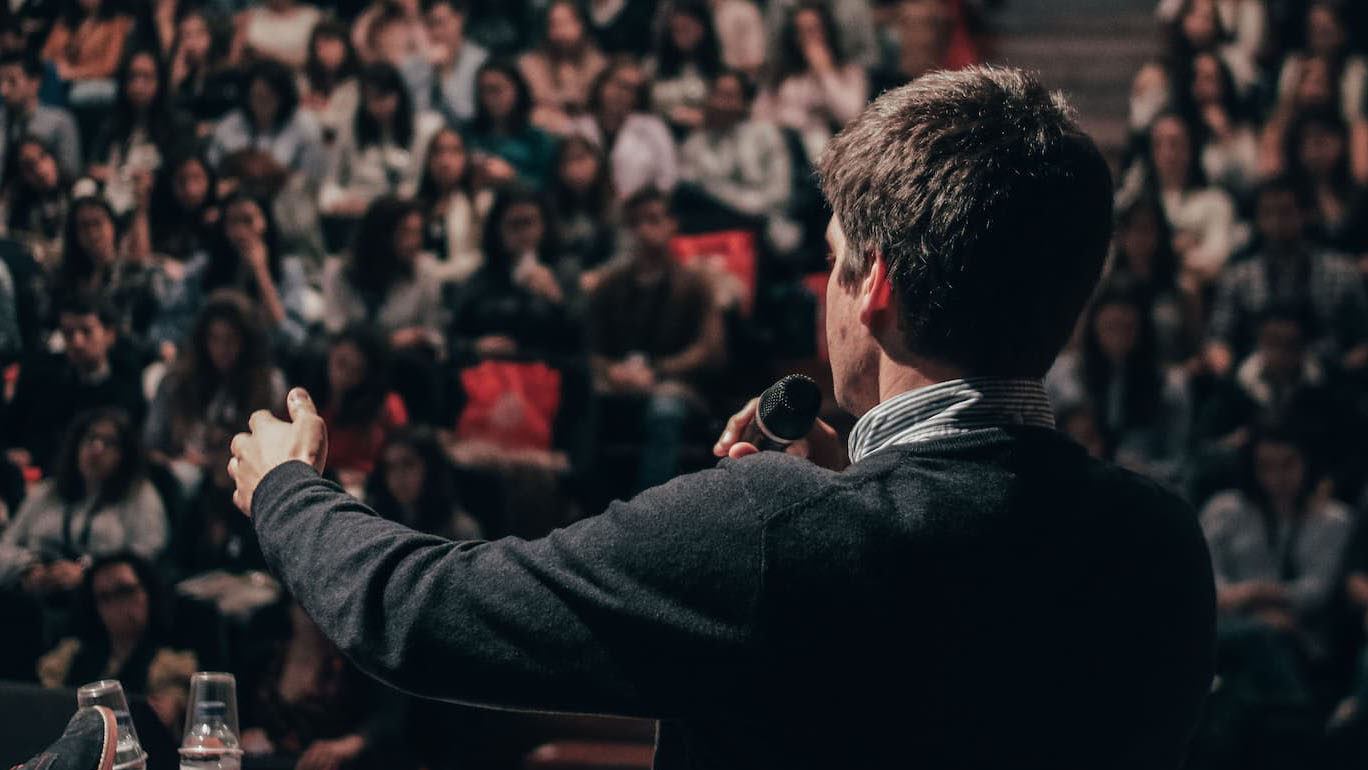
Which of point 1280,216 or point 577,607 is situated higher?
point 577,607

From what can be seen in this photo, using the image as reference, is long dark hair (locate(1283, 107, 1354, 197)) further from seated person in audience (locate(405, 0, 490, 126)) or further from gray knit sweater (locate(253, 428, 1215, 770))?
gray knit sweater (locate(253, 428, 1215, 770))

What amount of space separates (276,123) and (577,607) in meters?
5.06

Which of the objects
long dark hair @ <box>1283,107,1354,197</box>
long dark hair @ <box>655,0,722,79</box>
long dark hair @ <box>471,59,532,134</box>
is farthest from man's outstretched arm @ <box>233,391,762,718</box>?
long dark hair @ <box>655,0,722,79</box>

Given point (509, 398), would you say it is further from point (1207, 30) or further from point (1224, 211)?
point (1207, 30)

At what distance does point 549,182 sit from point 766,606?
5.23 m

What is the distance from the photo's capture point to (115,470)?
4.19 meters

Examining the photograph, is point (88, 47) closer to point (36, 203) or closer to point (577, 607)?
point (36, 203)

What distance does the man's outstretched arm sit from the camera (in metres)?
1.00

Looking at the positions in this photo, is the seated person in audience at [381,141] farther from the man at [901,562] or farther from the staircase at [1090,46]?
the man at [901,562]

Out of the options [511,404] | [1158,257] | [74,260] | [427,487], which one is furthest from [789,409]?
[1158,257]

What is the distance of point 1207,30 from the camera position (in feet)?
21.6

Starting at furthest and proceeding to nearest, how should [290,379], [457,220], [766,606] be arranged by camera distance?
[457,220] → [290,379] → [766,606]

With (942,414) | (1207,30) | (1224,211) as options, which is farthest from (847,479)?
(1207,30)

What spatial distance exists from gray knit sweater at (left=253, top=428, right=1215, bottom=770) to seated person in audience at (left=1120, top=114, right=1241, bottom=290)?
17.0 ft
